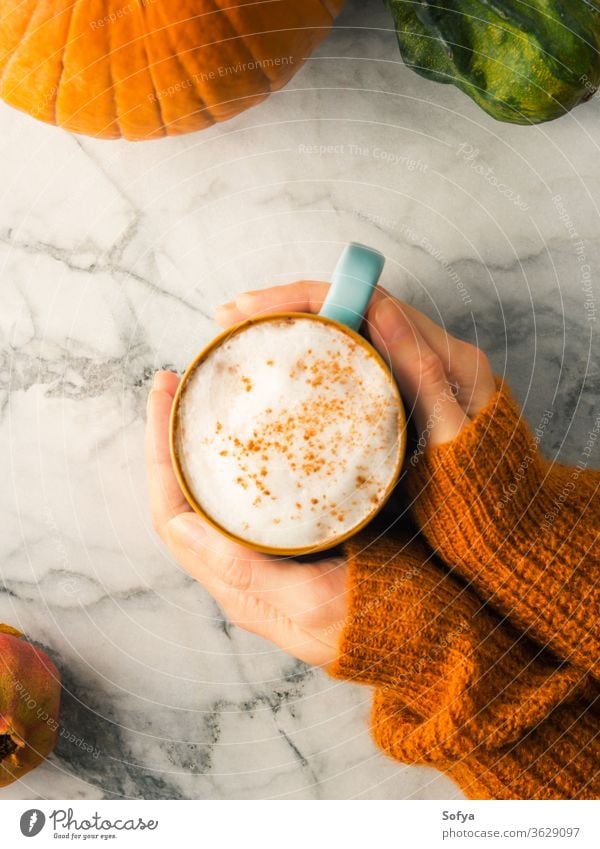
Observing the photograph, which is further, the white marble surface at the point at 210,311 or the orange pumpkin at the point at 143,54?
the white marble surface at the point at 210,311

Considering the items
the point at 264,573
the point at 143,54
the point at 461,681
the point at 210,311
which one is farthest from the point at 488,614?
the point at 143,54

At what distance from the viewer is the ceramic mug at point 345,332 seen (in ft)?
1.51

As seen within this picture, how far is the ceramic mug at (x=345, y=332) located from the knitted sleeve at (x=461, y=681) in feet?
0.26

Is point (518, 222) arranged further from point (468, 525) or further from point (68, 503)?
point (68, 503)

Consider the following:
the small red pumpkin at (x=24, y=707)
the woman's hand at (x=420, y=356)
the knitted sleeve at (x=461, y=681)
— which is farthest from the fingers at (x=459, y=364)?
the small red pumpkin at (x=24, y=707)

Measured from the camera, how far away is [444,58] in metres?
0.53

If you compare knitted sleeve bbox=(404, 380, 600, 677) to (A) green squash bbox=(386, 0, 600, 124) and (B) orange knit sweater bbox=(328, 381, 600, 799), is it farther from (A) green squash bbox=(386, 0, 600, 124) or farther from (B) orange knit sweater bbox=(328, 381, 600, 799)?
(A) green squash bbox=(386, 0, 600, 124)

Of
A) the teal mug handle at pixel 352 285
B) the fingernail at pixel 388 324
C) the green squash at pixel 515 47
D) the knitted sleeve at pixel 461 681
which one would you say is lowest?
the knitted sleeve at pixel 461 681

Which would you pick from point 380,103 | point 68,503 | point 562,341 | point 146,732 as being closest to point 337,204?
point 380,103

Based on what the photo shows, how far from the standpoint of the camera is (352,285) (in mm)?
462

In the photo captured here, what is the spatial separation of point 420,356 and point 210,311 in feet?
0.54

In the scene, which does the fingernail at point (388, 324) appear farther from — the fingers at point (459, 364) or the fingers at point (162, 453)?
the fingers at point (162, 453)

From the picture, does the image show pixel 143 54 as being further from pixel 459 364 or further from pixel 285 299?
pixel 459 364

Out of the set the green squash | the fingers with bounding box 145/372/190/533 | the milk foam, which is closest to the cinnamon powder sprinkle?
the milk foam
